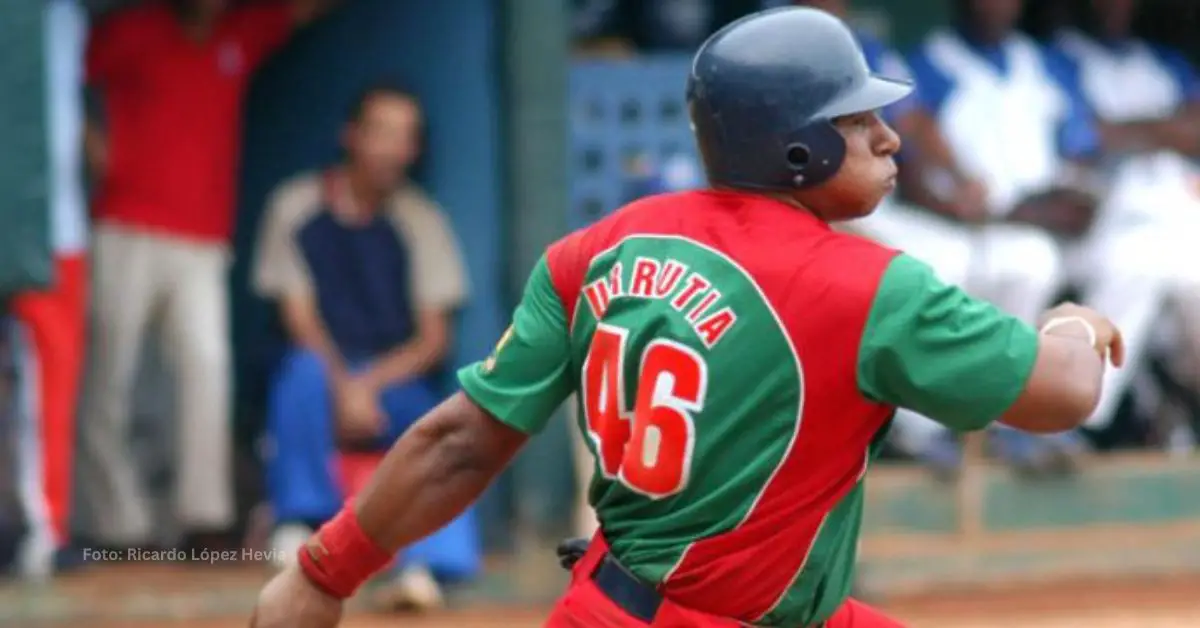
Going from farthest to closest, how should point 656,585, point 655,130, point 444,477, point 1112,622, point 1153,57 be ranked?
point 1153,57, point 655,130, point 1112,622, point 444,477, point 656,585

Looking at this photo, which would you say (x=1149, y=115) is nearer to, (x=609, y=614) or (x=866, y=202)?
(x=866, y=202)

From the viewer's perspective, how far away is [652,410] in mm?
3566

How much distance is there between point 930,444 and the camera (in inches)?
330

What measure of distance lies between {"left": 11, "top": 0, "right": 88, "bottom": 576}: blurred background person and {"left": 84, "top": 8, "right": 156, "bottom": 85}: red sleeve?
0.25m

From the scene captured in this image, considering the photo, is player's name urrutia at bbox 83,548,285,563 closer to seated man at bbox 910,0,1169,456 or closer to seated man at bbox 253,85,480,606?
seated man at bbox 253,85,480,606

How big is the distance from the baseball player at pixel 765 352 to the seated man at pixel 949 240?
183 inches

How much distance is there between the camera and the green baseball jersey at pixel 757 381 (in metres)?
3.44

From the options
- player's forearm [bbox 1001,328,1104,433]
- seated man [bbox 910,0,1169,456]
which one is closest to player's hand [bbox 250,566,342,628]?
player's forearm [bbox 1001,328,1104,433]

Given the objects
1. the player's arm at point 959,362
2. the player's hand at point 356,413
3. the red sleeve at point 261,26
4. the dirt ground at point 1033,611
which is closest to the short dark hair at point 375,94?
the red sleeve at point 261,26

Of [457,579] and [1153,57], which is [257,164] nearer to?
[457,579]

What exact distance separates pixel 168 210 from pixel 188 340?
1.41 ft

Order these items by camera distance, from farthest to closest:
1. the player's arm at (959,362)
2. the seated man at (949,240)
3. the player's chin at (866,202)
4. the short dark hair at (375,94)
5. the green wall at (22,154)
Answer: the seated man at (949,240) < the short dark hair at (375,94) < the green wall at (22,154) < the player's chin at (866,202) < the player's arm at (959,362)

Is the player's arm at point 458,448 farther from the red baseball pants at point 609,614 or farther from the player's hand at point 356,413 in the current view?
the player's hand at point 356,413

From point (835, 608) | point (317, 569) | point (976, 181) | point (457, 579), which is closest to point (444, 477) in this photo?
point (317, 569)
